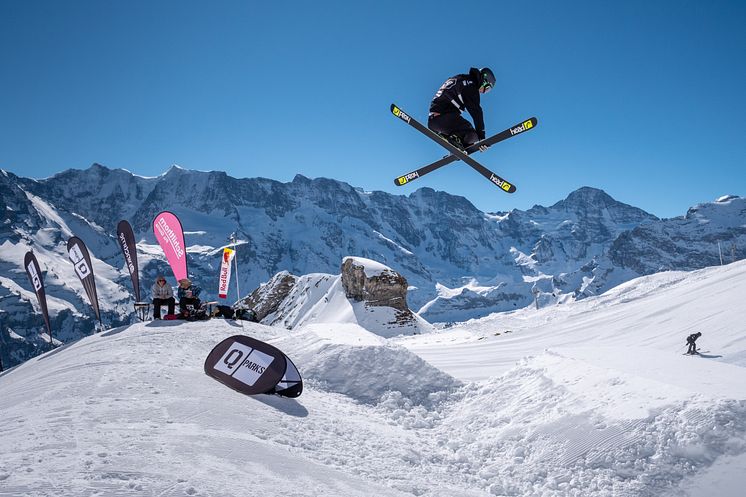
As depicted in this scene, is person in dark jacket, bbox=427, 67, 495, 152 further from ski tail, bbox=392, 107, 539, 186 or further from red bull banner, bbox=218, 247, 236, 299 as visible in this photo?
red bull banner, bbox=218, 247, 236, 299

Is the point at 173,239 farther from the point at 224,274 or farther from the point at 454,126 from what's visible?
the point at 454,126

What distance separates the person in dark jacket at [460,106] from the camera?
8336mm

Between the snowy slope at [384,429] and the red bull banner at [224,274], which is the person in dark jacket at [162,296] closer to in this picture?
the snowy slope at [384,429]

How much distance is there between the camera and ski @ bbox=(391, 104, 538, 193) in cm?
936

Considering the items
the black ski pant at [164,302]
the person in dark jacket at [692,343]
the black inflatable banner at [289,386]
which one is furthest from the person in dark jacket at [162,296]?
the person in dark jacket at [692,343]

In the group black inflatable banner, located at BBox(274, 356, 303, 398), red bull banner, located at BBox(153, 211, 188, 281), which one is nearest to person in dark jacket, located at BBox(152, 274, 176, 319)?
red bull banner, located at BBox(153, 211, 188, 281)

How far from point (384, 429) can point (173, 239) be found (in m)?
15.9

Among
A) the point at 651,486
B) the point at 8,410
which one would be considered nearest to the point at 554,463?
the point at 651,486

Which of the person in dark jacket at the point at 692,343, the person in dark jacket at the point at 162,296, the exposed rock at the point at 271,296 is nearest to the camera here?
the person in dark jacket at the point at 692,343

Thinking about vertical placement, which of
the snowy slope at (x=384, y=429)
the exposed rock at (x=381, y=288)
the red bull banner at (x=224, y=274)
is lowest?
the snowy slope at (x=384, y=429)

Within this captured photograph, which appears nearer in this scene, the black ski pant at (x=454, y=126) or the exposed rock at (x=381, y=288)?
the black ski pant at (x=454, y=126)

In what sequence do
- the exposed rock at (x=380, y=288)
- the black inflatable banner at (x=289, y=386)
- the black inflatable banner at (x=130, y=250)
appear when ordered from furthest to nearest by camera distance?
the exposed rock at (x=380, y=288) → the black inflatable banner at (x=130, y=250) → the black inflatable banner at (x=289, y=386)

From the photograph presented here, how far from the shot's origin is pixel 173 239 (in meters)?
20.1

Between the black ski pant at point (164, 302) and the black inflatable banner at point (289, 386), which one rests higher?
the black ski pant at point (164, 302)
